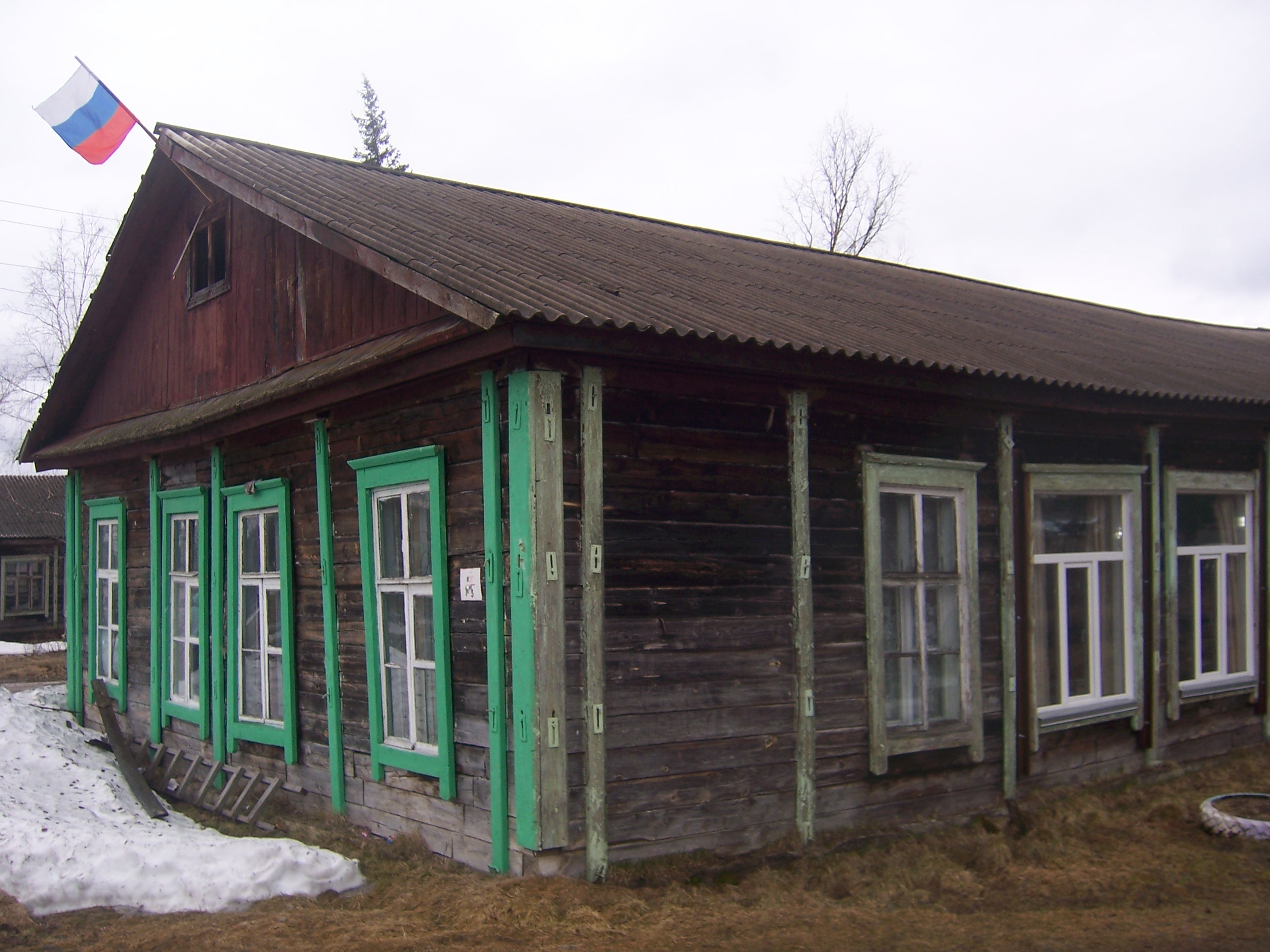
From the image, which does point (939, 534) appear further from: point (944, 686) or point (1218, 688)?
point (1218, 688)

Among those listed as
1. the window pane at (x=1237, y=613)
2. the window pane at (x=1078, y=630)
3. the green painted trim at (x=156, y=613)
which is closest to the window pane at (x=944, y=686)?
the window pane at (x=1078, y=630)

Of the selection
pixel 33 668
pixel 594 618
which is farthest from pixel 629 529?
pixel 33 668

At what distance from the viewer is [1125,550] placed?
8352 mm

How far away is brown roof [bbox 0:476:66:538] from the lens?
2517 cm

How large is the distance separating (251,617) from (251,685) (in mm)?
507

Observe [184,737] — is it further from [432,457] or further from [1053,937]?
[1053,937]

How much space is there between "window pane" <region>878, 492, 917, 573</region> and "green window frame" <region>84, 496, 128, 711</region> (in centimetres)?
732

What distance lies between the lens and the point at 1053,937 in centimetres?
506

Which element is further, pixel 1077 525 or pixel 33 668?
pixel 33 668

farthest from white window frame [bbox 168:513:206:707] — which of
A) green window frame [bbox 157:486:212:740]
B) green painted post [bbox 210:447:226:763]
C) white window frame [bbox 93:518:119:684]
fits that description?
white window frame [bbox 93:518:119:684]

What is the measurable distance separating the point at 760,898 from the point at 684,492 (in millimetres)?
2100

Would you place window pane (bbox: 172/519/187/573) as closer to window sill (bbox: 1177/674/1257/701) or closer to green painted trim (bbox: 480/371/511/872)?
green painted trim (bbox: 480/371/511/872)

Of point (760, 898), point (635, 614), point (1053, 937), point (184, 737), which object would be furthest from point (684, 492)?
point (184, 737)

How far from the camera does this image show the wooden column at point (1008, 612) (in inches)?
288
